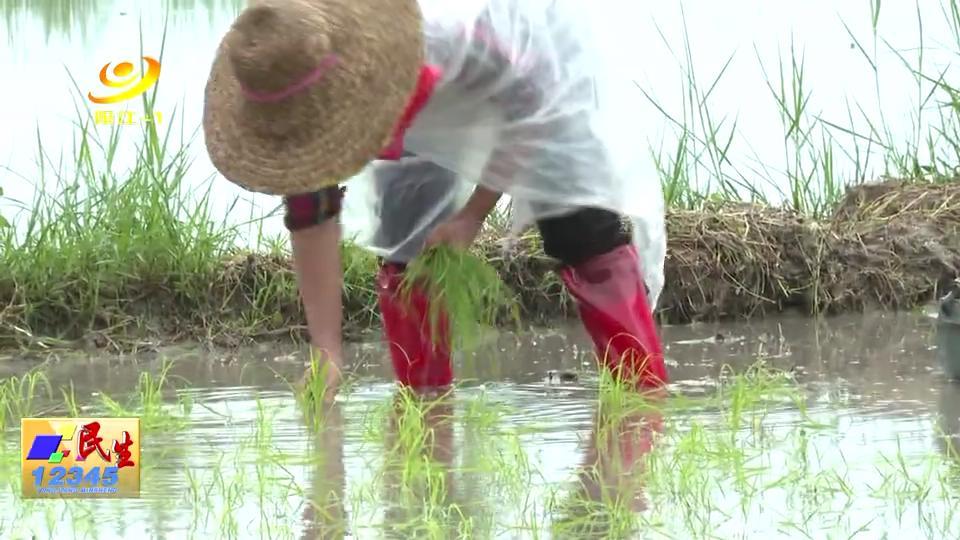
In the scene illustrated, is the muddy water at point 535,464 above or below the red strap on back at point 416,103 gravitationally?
below

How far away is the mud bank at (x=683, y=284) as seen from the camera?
5.19 meters

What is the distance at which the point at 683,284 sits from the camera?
17.6ft

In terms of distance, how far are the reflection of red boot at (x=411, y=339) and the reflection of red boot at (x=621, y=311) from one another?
36cm

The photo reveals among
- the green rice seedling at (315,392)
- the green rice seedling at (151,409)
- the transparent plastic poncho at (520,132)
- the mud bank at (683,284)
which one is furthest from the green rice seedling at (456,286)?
the mud bank at (683,284)

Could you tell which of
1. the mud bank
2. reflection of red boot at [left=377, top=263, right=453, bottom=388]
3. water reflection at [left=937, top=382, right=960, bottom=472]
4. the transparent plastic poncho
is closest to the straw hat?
the transparent plastic poncho

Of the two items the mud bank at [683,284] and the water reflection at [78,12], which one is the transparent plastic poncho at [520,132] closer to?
the mud bank at [683,284]

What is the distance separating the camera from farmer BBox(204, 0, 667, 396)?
11.4 feet

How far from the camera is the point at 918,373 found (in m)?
4.57

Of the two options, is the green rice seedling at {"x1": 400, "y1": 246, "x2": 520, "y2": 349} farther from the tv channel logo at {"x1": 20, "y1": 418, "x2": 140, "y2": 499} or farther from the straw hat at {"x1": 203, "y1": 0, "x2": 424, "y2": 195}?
the tv channel logo at {"x1": 20, "y1": 418, "x2": 140, "y2": 499}

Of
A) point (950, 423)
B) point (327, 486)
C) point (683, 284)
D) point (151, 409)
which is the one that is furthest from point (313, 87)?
point (683, 284)

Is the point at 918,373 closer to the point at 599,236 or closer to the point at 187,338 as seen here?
the point at 599,236

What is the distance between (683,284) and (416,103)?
1900 millimetres

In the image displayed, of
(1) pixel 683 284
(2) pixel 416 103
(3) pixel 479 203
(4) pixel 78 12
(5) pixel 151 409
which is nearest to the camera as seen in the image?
(2) pixel 416 103

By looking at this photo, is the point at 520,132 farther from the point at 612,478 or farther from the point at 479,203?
the point at 612,478
